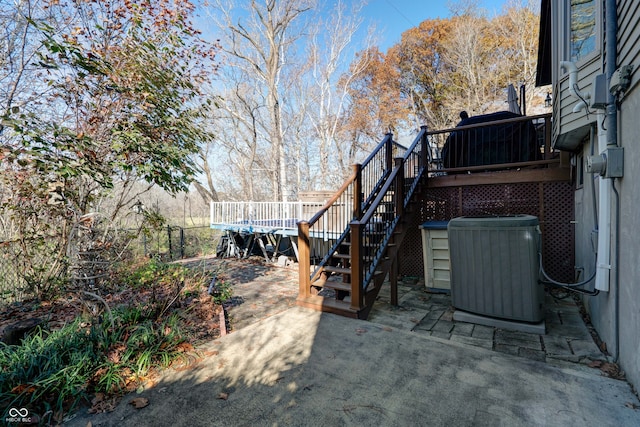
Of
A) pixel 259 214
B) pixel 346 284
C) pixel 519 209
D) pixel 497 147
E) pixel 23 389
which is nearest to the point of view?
pixel 23 389

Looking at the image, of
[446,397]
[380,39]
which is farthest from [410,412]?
[380,39]

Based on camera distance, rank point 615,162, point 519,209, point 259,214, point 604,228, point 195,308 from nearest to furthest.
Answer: point 615,162 → point 604,228 → point 195,308 → point 519,209 → point 259,214

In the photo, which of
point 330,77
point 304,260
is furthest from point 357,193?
point 330,77

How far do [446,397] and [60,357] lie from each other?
2.64 metres

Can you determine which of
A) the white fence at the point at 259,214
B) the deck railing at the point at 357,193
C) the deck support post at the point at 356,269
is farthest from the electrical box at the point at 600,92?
the white fence at the point at 259,214

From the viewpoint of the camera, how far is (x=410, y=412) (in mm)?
1735

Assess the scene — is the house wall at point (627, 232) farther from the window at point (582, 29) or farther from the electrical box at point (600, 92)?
the window at point (582, 29)

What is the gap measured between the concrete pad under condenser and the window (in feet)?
8.64

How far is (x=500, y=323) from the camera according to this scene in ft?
9.66

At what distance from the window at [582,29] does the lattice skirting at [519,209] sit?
190cm

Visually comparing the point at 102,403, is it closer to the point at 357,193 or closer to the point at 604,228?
the point at 357,193

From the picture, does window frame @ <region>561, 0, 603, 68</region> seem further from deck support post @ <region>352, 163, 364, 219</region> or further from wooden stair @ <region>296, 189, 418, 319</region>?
deck support post @ <region>352, 163, 364, 219</region>

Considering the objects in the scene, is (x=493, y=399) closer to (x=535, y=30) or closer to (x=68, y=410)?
(x=68, y=410)

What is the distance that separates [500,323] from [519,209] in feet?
7.39
